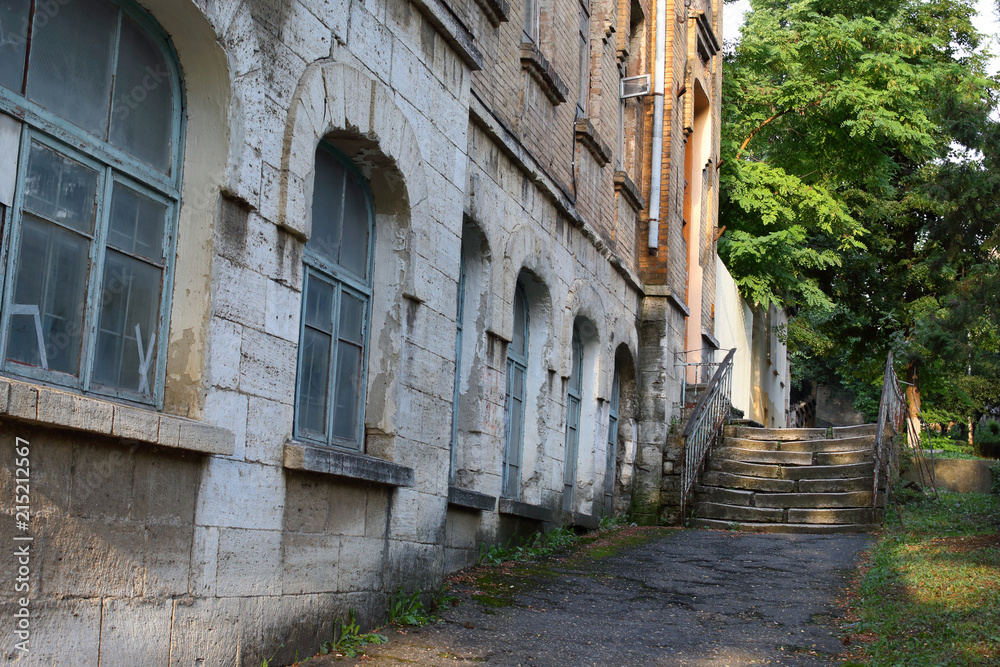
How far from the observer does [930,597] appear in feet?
24.0

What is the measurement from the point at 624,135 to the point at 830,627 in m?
8.44

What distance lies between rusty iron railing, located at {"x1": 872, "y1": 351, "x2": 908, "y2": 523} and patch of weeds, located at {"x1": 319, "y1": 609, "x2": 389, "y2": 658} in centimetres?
815

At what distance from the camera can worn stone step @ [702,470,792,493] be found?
1313cm

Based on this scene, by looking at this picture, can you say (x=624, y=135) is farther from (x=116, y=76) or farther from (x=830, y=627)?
(x=116, y=76)

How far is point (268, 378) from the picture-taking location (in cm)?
498

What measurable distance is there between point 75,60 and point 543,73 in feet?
20.5

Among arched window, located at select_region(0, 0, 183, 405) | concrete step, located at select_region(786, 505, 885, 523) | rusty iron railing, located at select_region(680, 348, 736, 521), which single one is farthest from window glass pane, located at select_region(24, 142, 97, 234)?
concrete step, located at select_region(786, 505, 885, 523)

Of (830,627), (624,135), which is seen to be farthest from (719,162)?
(830,627)

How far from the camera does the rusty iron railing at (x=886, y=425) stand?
12.2 m

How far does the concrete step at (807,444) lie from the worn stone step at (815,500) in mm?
1299

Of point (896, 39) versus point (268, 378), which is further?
point (896, 39)

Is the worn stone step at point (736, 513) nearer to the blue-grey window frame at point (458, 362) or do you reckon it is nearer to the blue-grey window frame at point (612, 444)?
the blue-grey window frame at point (612, 444)

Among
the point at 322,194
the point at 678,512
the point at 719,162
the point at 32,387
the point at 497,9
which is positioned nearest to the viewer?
the point at 32,387

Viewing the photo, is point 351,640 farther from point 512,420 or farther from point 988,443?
point 988,443
